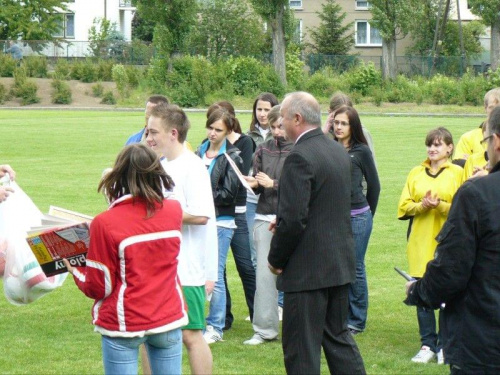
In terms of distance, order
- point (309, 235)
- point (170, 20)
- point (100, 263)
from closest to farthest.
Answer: point (100, 263) → point (309, 235) → point (170, 20)

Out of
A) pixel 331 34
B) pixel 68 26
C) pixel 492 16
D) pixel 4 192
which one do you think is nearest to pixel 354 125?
pixel 4 192

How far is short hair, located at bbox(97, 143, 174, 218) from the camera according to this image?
509 centimetres

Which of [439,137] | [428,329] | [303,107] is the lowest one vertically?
[428,329]

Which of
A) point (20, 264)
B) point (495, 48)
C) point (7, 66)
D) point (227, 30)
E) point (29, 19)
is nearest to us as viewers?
point (20, 264)

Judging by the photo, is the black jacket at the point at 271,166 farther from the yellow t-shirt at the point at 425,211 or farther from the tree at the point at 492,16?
the tree at the point at 492,16

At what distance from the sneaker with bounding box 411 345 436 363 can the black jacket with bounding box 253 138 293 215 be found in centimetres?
170

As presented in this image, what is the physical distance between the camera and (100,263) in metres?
5.01

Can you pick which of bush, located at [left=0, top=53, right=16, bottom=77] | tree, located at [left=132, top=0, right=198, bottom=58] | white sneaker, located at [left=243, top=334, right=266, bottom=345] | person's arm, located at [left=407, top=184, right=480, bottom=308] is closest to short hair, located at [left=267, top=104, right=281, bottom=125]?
white sneaker, located at [left=243, top=334, right=266, bottom=345]

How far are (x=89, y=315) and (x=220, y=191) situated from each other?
214cm

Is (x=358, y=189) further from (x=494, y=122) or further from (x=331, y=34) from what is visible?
(x=331, y=34)

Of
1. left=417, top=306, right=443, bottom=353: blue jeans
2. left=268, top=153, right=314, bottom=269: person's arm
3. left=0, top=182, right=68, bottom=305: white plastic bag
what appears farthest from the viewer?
left=417, top=306, right=443, bottom=353: blue jeans

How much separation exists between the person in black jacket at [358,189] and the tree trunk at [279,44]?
4655cm

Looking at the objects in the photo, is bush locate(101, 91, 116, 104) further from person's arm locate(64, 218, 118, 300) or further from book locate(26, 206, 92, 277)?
person's arm locate(64, 218, 118, 300)

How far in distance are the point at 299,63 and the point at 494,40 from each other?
46.4ft
